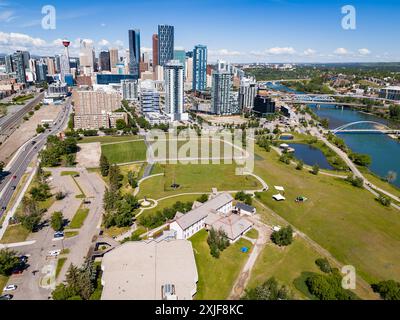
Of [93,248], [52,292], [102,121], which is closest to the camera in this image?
[52,292]

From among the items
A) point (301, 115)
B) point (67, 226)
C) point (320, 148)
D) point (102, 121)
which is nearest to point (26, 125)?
point (102, 121)

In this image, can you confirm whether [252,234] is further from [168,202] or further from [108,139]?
[108,139]

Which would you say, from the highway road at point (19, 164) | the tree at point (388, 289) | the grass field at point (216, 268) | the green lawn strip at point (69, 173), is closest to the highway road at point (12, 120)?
the highway road at point (19, 164)

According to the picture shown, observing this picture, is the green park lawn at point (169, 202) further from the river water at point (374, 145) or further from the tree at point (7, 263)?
the river water at point (374, 145)

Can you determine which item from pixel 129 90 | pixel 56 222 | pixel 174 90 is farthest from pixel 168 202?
pixel 129 90

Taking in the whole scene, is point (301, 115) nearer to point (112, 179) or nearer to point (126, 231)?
point (112, 179)

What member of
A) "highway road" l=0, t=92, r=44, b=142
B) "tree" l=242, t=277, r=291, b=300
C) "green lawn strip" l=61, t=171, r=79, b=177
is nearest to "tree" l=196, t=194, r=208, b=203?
"tree" l=242, t=277, r=291, b=300
